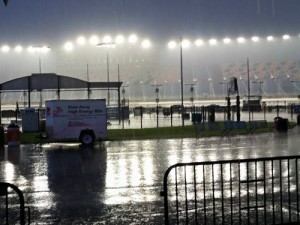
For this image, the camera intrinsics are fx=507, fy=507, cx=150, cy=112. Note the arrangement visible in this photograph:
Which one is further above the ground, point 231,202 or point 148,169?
point 231,202

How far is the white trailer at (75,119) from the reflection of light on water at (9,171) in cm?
696

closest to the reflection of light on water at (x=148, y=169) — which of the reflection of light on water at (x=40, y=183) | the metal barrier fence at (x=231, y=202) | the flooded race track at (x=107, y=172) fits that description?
the flooded race track at (x=107, y=172)

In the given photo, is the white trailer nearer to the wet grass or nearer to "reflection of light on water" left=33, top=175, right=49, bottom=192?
the wet grass

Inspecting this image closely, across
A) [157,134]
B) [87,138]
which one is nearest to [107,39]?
[157,134]

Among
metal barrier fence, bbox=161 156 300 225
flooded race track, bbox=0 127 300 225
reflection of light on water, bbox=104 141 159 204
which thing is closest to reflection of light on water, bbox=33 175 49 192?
flooded race track, bbox=0 127 300 225

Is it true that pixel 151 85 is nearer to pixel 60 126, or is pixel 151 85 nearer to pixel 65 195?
pixel 60 126

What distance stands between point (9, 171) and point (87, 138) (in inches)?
366

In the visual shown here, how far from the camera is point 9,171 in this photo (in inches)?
635

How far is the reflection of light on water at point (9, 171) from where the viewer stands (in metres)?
14.7

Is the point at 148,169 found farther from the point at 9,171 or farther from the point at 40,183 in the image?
the point at 9,171

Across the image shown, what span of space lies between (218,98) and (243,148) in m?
64.4

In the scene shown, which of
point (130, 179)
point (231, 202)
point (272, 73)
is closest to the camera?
point (231, 202)

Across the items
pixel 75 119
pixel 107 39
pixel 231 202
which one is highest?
pixel 107 39

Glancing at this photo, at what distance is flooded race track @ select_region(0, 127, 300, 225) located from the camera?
9.72m
